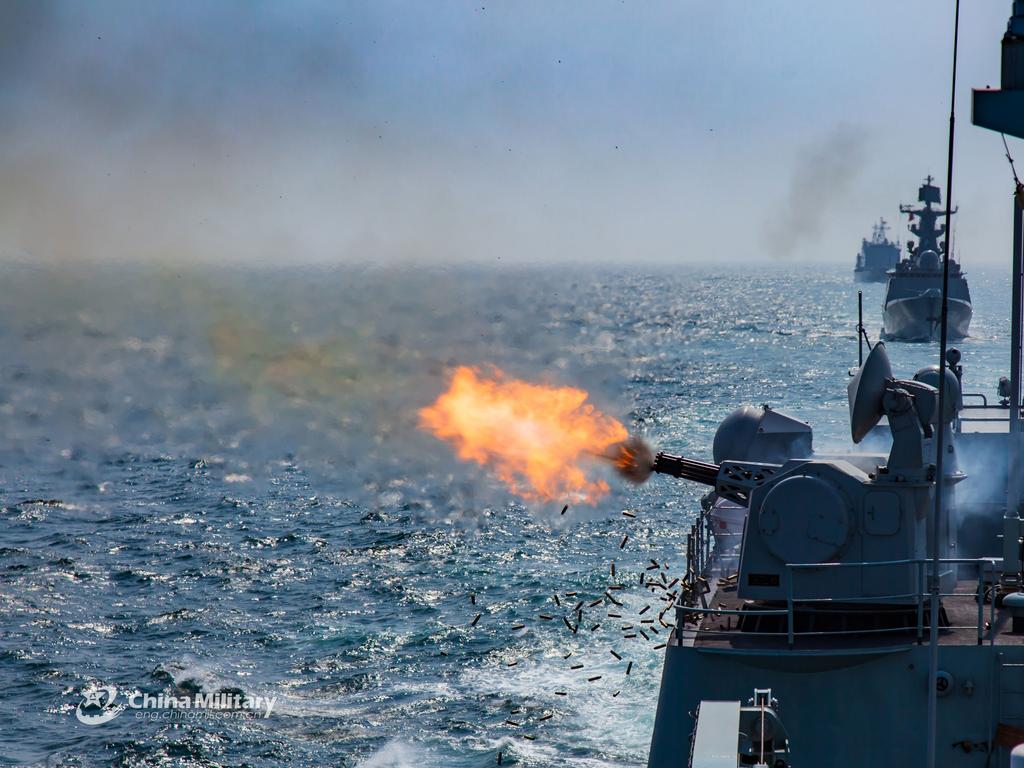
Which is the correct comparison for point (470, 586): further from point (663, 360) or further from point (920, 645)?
point (663, 360)

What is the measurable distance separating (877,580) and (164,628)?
20040 mm

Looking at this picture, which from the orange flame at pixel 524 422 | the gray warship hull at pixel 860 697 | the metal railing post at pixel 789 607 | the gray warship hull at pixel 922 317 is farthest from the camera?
the gray warship hull at pixel 922 317

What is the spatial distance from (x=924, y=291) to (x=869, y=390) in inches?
3648

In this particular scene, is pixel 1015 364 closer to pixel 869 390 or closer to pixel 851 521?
pixel 869 390

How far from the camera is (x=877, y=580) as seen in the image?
571 inches

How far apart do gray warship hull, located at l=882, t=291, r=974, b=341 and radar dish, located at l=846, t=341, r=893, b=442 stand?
84.8 meters

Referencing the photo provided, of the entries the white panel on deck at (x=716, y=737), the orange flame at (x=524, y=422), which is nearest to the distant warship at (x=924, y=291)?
the orange flame at (x=524, y=422)

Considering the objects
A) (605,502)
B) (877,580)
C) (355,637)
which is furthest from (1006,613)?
(605,502)

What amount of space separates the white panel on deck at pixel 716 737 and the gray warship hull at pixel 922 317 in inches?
3561

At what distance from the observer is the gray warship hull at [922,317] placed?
97.8 metres

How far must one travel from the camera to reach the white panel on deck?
9.64 m

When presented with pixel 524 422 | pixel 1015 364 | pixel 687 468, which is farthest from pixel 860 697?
pixel 524 422

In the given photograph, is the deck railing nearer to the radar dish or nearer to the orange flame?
the radar dish

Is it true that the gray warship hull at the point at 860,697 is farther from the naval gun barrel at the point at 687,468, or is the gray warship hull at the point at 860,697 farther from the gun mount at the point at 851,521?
the naval gun barrel at the point at 687,468
